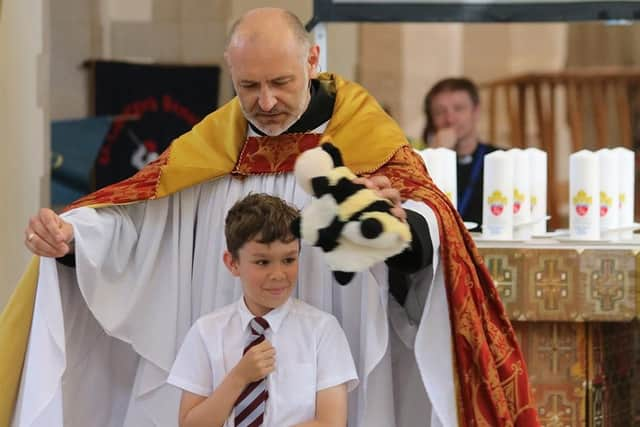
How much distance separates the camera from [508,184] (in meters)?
4.86

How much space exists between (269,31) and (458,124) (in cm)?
332

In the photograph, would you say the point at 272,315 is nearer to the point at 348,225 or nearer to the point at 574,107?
the point at 348,225

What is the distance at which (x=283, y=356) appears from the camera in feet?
11.7

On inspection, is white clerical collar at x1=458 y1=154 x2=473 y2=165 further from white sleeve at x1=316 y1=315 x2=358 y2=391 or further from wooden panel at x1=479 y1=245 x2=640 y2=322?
white sleeve at x1=316 y1=315 x2=358 y2=391

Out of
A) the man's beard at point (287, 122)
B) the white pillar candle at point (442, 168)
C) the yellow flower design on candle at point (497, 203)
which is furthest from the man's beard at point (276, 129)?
the yellow flower design on candle at point (497, 203)

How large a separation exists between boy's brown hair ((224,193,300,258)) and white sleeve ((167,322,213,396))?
277 mm

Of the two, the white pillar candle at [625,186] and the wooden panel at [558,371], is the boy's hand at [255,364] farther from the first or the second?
the white pillar candle at [625,186]

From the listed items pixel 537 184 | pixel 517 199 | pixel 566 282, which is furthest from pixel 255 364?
pixel 537 184

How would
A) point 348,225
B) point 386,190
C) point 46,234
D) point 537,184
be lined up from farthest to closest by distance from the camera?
point 537,184 → point 46,234 → point 386,190 → point 348,225

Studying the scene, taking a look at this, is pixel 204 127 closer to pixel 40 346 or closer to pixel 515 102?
pixel 40 346

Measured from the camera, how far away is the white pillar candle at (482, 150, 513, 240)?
484cm

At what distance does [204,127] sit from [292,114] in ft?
1.31

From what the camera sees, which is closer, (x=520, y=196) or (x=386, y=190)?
(x=386, y=190)

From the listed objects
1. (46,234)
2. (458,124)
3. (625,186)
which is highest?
(458,124)
